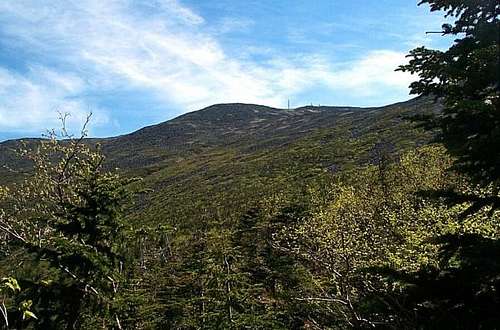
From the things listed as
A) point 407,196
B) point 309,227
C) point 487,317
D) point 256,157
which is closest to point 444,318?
point 487,317

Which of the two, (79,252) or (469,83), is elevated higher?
(469,83)

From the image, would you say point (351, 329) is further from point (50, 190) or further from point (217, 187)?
point (217, 187)

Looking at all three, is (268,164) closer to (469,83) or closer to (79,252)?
(79,252)

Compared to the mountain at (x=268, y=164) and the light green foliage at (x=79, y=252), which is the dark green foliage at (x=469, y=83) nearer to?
the light green foliage at (x=79, y=252)

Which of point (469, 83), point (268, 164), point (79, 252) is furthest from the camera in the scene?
point (268, 164)

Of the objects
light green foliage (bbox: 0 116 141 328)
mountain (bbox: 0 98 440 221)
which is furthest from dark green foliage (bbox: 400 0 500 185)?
mountain (bbox: 0 98 440 221)

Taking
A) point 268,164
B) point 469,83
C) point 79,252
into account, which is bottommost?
point 268,164

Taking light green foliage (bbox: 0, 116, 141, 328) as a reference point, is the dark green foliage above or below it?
above

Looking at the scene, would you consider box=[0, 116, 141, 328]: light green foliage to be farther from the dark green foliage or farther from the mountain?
the mountain

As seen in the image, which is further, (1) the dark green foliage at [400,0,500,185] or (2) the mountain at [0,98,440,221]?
(2) the mountain at [0,98,440,221]

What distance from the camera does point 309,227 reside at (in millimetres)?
36625

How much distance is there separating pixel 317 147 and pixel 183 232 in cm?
4990

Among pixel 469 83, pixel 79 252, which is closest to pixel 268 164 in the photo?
pixel 79 252

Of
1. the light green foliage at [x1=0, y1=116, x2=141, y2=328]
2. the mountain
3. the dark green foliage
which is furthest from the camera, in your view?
the mountain
